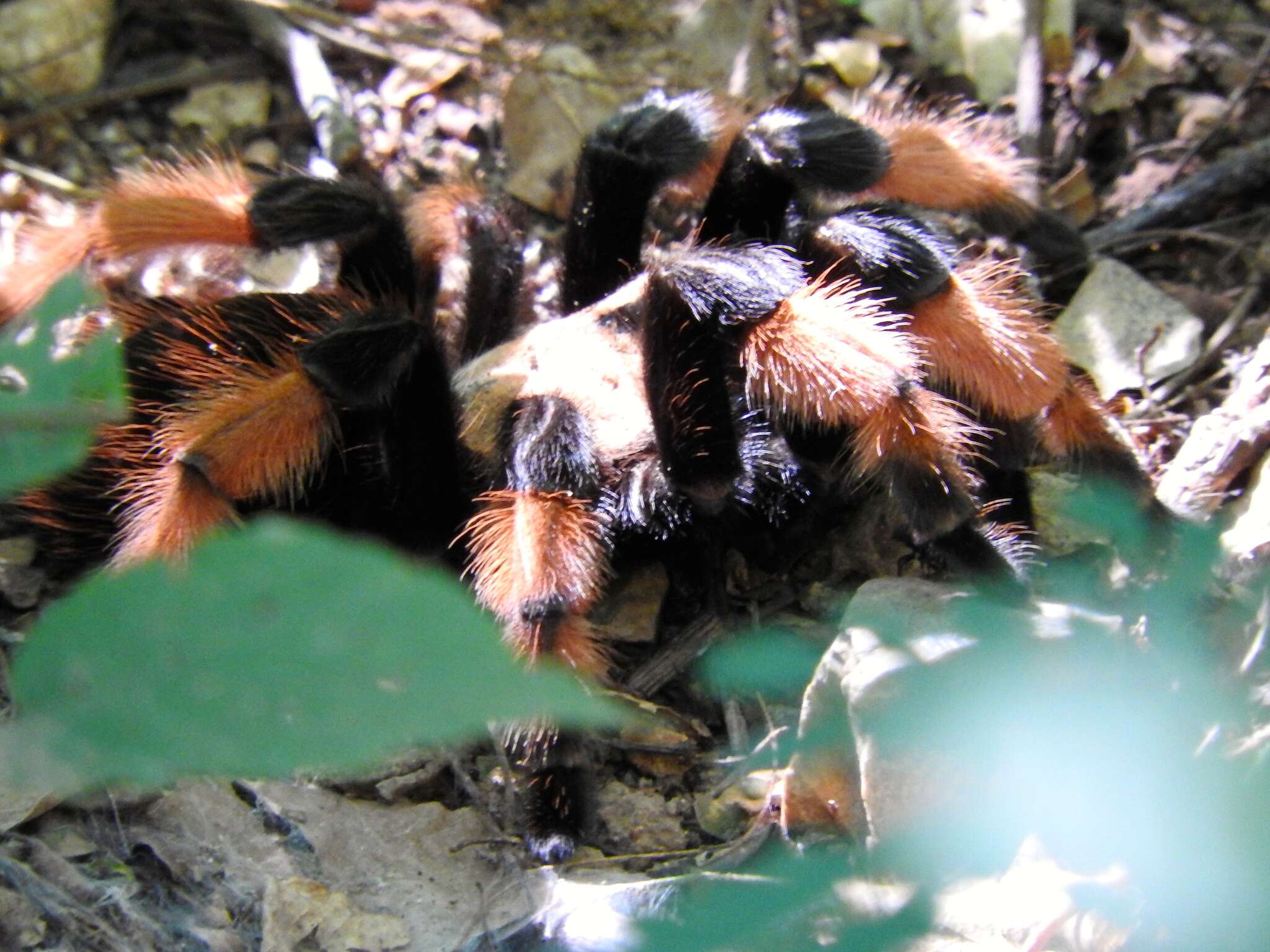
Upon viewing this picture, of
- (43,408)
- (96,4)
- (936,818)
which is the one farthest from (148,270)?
(936,818)

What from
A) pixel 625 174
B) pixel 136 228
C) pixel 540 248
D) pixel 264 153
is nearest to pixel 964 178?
pixel 625 174

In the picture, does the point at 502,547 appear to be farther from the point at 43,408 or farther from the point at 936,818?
the point at 43,408

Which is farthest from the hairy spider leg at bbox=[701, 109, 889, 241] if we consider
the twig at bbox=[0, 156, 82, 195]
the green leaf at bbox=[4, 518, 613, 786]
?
the twig at bbox=[0, 156, 82, 195]

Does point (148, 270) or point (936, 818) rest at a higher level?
point (936, 818)

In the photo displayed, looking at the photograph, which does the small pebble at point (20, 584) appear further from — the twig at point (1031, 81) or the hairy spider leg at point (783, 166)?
the twig at point (1031, 81)

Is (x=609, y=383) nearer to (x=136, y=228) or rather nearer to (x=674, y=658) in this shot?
(x=674, y=658)

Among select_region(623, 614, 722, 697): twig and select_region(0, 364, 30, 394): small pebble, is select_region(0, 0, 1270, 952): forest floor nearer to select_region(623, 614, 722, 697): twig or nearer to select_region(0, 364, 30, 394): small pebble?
select_region(623, 614, 722, 697): twig
